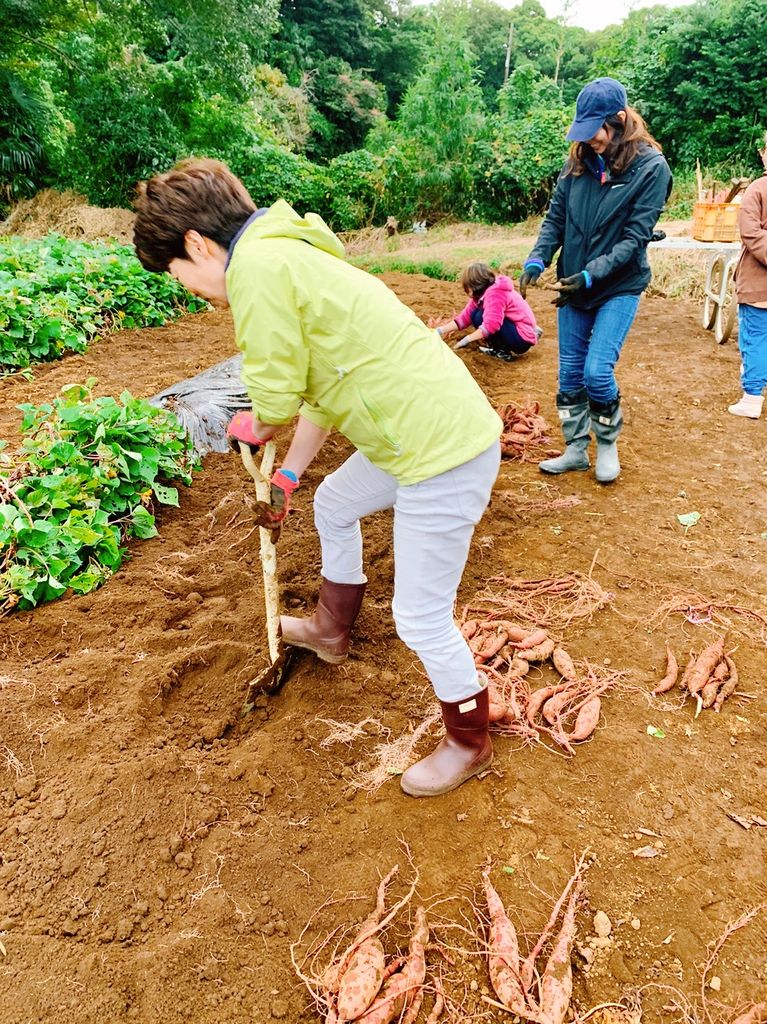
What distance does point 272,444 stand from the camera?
7.16ft

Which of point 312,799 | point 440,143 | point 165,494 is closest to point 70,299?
point 165,494

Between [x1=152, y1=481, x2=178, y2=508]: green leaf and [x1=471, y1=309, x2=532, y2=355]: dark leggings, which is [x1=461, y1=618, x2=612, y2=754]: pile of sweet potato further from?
[x1=471, y1=309, x2=532, y2=355]: dark leggings

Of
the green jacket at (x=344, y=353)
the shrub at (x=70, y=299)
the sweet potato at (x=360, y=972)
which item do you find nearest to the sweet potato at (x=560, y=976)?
the sweet potato at (x=360, y=972)

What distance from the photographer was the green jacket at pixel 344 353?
62.2 inches

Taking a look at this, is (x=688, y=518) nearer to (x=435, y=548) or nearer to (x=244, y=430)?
(x=435, y=548)

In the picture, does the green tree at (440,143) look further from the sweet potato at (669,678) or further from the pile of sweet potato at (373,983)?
the pile of sweet potato at (373,983)

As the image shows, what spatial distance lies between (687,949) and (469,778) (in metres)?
0.70

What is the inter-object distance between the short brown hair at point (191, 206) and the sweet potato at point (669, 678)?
203 centimetres

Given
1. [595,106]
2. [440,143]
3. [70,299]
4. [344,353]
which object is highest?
[440,143]

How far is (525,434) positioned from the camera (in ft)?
15.3

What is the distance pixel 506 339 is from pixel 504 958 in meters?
5.38

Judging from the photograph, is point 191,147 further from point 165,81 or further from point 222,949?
point 222,949

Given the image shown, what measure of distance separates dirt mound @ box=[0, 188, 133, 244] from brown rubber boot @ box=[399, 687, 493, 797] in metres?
13.1

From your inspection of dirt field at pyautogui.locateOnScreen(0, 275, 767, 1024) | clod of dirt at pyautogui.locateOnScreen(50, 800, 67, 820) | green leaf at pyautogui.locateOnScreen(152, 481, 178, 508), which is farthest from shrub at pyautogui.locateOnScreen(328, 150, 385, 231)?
clod of dirt at pyautogui.locateOnScreen(50, 800, 67, 820)
